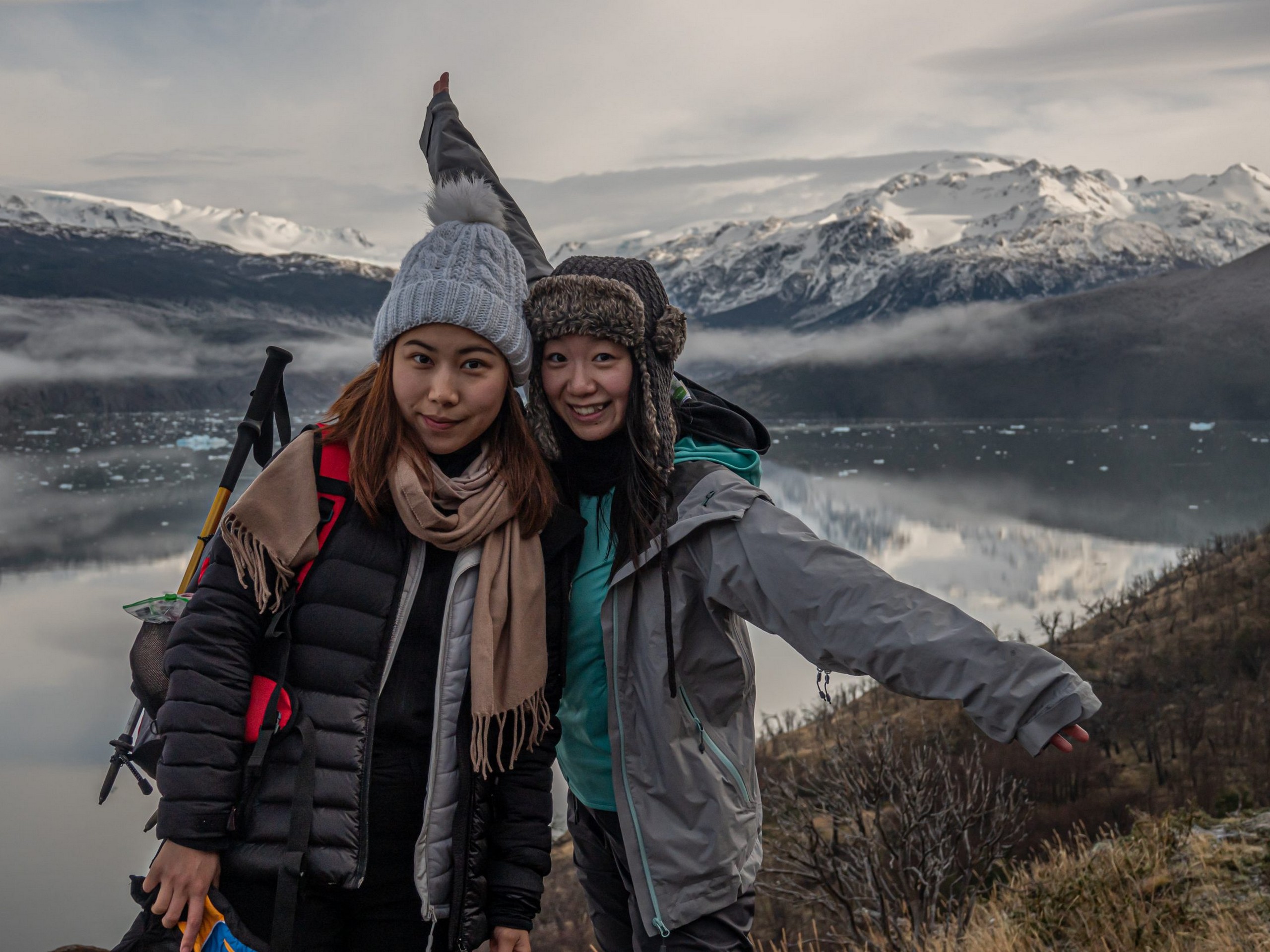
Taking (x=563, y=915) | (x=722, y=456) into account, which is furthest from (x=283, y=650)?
(x=563, y=915)

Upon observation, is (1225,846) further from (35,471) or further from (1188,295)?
(1188,295)

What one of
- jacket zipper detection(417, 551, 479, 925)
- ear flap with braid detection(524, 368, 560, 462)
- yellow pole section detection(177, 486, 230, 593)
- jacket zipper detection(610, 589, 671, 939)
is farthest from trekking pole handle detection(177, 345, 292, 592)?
jacket zipper detection(610, 589, 671, 939)

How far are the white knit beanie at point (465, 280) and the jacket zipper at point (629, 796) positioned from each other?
1.69 ft

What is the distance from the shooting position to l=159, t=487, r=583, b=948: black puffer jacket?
138 cm

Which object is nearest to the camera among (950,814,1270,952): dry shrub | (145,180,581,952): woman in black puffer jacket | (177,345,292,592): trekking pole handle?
(145,180,581,952): woman in black puffer jacket

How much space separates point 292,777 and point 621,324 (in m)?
0.95

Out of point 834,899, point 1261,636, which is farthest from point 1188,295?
point 834,899

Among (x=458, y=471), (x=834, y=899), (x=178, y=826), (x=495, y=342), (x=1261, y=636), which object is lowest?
(x=1261, y=636)

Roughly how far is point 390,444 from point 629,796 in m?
0.74

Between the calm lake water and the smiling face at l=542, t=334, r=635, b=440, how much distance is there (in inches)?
687

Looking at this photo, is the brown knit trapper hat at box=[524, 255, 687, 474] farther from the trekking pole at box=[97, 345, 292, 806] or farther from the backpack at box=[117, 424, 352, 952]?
the trekking pole at box=[97, 345, 292, 806]

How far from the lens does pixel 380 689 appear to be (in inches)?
59.0

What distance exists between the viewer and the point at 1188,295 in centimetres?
10181

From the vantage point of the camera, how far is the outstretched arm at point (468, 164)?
7.22 ft
